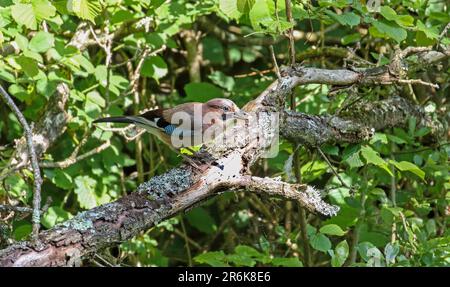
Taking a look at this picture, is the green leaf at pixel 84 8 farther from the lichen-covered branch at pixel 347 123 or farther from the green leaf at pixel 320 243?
the green leaf at pixel 320 243

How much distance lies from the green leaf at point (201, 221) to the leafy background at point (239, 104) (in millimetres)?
10

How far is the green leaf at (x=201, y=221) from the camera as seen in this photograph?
6.70m

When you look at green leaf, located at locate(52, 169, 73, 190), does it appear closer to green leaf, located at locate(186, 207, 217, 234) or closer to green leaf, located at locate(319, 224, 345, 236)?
green leaf, located at locate(186, 207, 217, 234)

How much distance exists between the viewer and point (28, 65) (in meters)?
4.41

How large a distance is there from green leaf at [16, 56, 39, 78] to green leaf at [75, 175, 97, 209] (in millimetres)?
1289

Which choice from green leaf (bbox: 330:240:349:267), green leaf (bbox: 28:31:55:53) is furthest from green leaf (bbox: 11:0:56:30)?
green leaf (bbox: 330:240:349:267)

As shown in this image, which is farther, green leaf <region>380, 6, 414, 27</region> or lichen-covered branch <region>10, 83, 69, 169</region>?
lichen-covered branch <region>10, 83, 69, 169</region>

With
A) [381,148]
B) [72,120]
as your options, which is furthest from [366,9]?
[72,120]

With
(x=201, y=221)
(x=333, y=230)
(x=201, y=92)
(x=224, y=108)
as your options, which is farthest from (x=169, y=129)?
(x=201, y=221)

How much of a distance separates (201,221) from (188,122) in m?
2.33

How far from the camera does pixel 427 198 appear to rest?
5.11m

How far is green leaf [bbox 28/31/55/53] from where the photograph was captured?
14.5 feet
